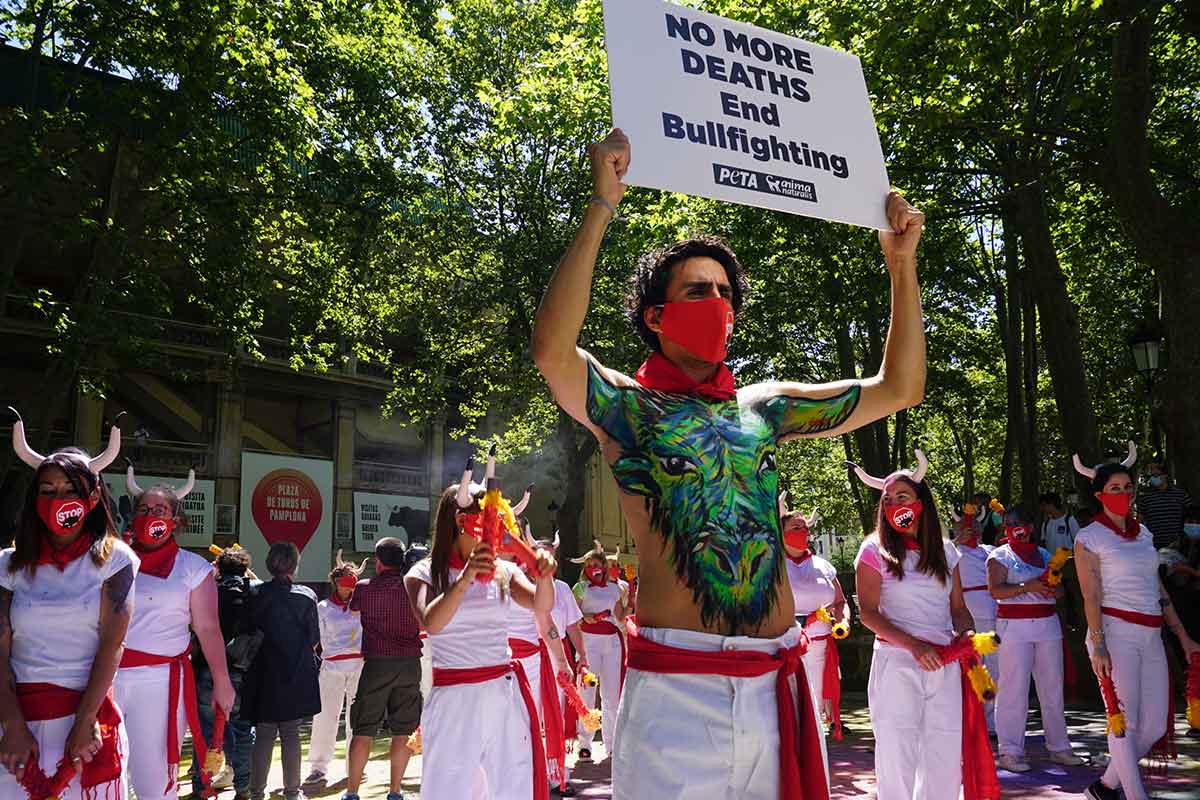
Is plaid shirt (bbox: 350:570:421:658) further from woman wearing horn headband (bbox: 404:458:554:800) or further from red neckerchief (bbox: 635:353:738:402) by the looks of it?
red neckerchief (bbox: 635:353:738:402)

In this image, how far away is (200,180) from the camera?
53.9 feet

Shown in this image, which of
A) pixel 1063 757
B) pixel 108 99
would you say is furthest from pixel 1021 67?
pixel 108 99

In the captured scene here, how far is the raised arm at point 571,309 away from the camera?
114 inches

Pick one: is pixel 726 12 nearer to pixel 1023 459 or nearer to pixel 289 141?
pixel 289 141

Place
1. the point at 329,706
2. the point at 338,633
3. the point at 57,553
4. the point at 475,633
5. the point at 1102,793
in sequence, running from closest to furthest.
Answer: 1. the point at 57,553
2. the point at 475,633
3. the point at 1102,793
4. the point at 329,706
5. the point at 338,633

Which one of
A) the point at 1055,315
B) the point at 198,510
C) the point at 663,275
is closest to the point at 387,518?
the point at 198,510

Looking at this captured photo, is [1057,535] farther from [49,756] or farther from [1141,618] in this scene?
[49,756]

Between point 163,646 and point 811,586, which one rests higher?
point 811,586

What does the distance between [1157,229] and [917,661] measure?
772cm

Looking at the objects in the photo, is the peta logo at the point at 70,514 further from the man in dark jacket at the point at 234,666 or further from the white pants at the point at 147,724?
the man in dark jacket at the point at 234,666

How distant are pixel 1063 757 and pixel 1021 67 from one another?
6730 millimetres

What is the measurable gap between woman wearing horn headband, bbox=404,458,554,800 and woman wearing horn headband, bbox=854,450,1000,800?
2.04m

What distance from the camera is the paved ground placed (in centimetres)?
870

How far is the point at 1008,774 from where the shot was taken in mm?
9602
